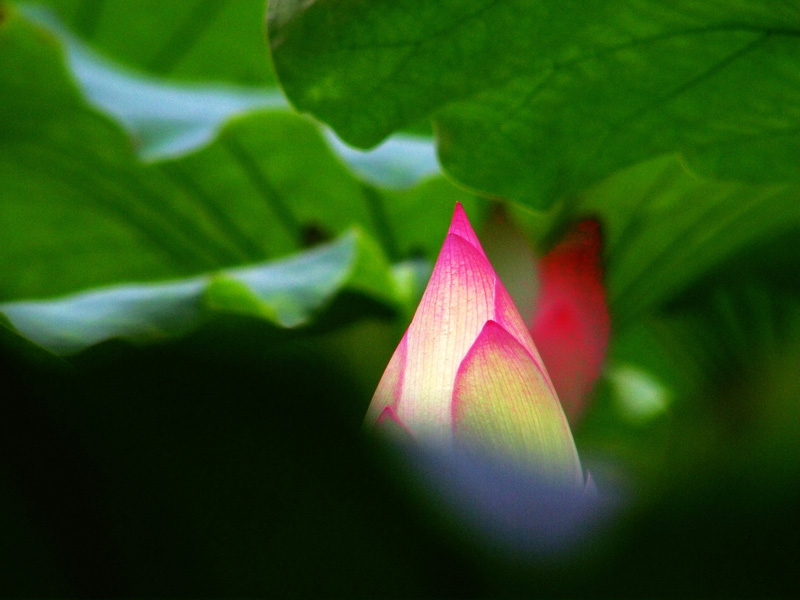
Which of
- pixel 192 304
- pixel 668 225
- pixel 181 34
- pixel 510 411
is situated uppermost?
pixel 181 34

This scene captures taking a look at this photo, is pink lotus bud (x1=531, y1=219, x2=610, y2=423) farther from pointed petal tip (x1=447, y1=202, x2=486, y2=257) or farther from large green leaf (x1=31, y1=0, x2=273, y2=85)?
large green leaf (x1=31, y1=0, x2=273, y2=85)

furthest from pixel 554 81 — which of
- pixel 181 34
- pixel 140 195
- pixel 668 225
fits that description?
pixel 181 34

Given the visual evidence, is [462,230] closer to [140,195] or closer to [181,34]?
[140,195]

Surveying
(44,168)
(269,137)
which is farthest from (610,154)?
(44,168)

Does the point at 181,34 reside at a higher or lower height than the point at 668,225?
higher

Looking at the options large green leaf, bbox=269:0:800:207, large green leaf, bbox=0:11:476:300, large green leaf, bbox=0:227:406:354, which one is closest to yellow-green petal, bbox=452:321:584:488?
large green leaf, bbox=269:0:800:207

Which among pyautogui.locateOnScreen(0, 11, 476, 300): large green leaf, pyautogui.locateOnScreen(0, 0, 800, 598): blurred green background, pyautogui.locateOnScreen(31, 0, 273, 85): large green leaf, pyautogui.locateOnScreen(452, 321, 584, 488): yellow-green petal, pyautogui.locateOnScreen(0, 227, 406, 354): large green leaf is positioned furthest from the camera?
pyautogui.locateOnScreen(31, 0, 273, 85): large green leaf
